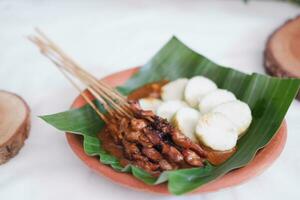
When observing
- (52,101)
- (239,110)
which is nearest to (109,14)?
(52,101)

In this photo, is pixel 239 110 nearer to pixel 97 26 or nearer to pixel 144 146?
pixel 144 146

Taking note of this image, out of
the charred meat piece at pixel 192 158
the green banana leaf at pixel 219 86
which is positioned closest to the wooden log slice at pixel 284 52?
the green banana leaf at pixel 219 86

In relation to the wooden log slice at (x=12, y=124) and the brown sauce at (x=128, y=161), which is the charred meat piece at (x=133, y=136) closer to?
the brown sauce at (x=128, y=161)

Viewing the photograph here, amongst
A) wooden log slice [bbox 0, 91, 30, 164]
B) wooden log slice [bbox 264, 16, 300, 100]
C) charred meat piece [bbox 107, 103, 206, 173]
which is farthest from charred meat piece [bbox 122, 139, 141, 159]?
wooden log slice [bbox 264, 16, 300, 100]

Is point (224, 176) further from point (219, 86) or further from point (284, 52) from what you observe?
point (284, 52)

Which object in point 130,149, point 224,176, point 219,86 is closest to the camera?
point 224,176

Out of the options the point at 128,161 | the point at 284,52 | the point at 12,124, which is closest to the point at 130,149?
the point at 128,161
